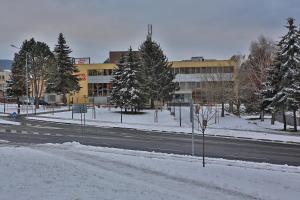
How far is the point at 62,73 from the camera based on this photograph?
68938 mm

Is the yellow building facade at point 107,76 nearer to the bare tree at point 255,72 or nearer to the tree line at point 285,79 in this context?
the bare tree at point 255,72

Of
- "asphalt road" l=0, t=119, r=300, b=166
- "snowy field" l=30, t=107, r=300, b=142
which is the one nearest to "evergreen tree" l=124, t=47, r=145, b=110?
"snowy field" l=30, t=107, r=300, b=142

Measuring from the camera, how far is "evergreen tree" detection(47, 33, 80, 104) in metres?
68.2

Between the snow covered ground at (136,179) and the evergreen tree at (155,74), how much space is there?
3815 cm

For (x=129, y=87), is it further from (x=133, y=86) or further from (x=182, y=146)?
(x=182, y=146)

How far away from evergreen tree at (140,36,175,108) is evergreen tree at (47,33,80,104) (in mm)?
13185

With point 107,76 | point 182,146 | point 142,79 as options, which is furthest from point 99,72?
point 182,146

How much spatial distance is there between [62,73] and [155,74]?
17.0 meters

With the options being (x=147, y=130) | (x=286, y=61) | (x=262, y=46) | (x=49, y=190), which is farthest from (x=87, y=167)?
(x=262, y=46)

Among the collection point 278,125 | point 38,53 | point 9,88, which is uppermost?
point 38,53

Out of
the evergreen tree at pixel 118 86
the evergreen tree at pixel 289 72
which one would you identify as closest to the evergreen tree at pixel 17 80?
the evergreen tree at pixel 118 86

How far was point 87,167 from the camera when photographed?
55.1 feet

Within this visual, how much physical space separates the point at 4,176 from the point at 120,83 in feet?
137

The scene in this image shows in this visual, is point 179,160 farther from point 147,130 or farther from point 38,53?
point 38,53
